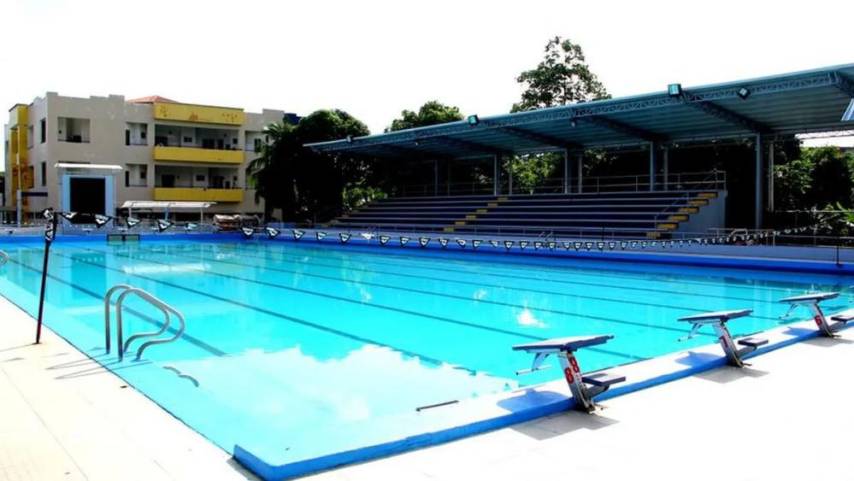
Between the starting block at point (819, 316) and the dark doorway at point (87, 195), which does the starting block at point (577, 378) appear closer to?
the starting block at point (819, 316)

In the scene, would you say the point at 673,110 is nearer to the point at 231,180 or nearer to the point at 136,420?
the point at 136,420

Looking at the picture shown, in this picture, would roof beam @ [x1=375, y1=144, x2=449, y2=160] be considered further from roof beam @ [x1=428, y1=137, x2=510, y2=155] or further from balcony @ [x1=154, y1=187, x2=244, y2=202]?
balcony @ [x1=154, y1=187, x2=244, y2=202]

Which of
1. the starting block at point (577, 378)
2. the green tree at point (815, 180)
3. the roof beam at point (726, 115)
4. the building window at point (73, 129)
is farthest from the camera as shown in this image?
the building window at point (73, 129)

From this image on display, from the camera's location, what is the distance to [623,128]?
22609 millimetres

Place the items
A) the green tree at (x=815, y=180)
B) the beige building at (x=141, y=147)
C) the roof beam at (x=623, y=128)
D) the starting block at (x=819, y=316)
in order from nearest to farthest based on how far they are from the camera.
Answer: the starting block at (x=819, y=316) → the roof beam at (x=623, y=128) → the green tree at (x=815, y=180) → the beige building at (x=141, y=147)

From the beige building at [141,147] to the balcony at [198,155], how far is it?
53mm

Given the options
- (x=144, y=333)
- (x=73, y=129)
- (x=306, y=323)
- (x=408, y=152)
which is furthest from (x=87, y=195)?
(x=144, y=333)

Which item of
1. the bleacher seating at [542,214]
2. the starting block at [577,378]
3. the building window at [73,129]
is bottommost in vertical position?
the starting block at [577,378]

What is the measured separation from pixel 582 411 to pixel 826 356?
2719mm

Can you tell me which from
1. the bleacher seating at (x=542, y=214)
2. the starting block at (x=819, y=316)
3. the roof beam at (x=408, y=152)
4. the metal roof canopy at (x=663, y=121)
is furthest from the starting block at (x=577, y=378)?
the roof beam at (x=408, y=152)

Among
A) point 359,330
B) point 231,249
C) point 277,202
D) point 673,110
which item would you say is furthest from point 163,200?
point 359,330

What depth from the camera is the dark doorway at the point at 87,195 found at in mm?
29703

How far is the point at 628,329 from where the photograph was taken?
8398 mm

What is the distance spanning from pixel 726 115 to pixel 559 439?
18.6 meters
